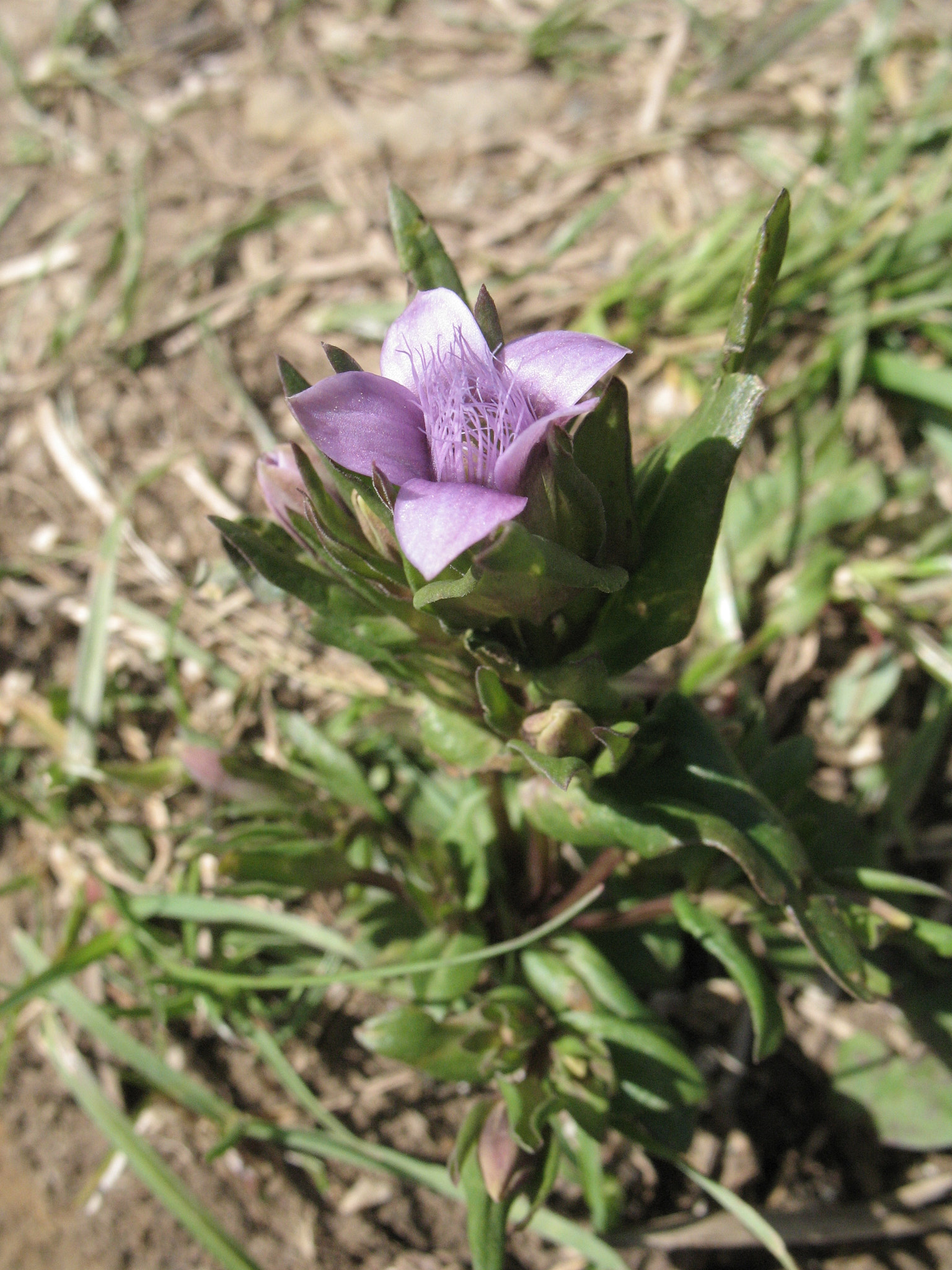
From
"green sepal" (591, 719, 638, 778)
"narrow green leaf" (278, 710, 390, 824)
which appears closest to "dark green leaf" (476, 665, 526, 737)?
"green sepal" (591, 719, 638, 778)

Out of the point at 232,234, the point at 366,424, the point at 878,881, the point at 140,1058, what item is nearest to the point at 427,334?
the point at 366,424

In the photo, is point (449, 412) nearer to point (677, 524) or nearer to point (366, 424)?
point (366, 424)

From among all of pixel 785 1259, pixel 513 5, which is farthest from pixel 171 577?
pixel 513 5

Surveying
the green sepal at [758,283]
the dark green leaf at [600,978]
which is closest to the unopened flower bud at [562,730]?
the green sepal at [758,283]

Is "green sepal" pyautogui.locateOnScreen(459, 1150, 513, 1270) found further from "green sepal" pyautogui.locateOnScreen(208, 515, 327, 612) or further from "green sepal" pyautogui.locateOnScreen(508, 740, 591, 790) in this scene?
"green sepal" pyautogui.locateOnScreen(208, 515, 327, 612)

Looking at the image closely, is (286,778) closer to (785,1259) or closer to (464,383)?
(464,383)

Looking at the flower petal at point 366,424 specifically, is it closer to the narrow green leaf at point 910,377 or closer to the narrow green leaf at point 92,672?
the narrow green leaf at point 92,672

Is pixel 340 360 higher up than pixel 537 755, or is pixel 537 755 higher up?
pixel 340 360
